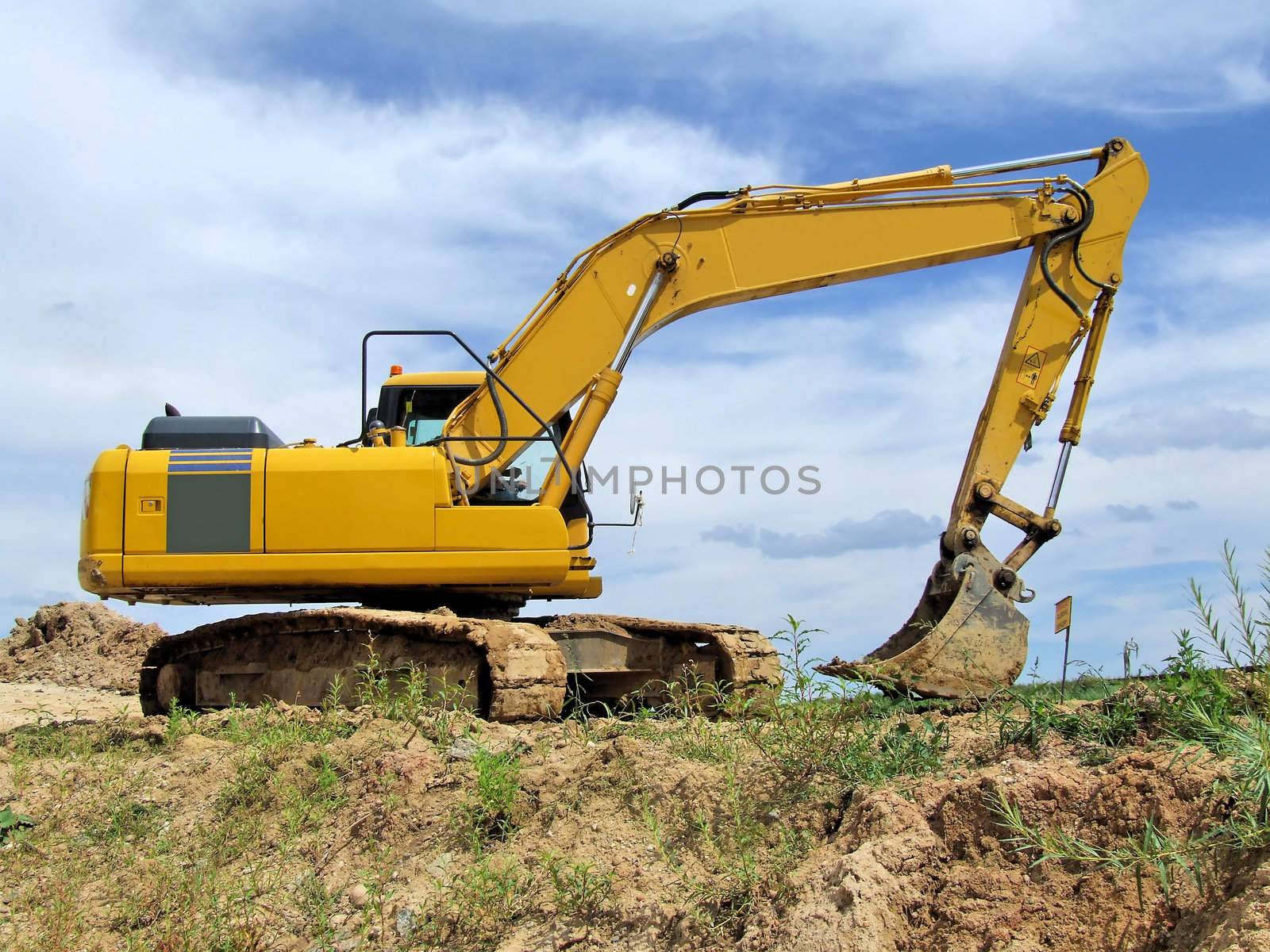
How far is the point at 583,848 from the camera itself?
455 cm

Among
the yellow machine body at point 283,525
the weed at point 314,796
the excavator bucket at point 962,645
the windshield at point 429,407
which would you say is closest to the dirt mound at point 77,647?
the windshield at point 429,407

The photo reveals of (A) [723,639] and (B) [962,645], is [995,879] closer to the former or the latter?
(B) [962,645]

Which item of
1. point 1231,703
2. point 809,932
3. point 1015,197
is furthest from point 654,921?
point 1015,197

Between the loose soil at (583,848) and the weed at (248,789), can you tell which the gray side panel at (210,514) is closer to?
the loose soil at (583,848)

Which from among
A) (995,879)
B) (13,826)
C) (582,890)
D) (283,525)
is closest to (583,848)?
(582,890)

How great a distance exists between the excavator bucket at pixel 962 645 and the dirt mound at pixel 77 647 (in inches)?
377

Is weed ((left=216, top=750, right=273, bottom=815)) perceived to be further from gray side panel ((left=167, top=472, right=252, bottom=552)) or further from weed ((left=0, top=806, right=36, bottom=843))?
gray side panel ((left=167, top=472, right=252, bottom=552))

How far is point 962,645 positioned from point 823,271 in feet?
9.65

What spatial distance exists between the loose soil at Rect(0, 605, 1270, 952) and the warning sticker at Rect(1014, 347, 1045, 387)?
419cm

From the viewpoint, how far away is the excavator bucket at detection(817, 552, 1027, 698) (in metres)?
7.76

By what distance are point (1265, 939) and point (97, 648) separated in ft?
48.3

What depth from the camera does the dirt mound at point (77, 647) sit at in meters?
14.5

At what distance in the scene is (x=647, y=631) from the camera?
30.6ft

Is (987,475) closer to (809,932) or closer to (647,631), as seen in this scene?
(647,631)
